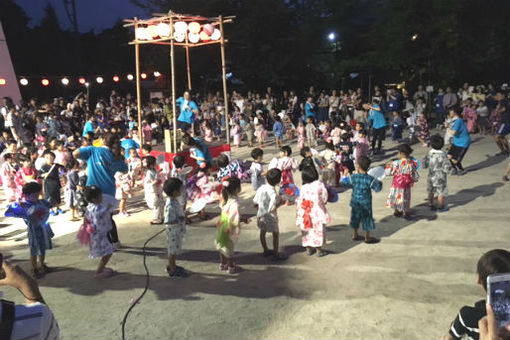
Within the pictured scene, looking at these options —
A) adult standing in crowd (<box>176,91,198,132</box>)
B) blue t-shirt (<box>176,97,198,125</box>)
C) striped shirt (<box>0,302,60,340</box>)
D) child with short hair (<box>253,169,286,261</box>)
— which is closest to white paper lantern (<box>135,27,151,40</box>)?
adult standing in crowd (<box>176,91,198,132</box>)

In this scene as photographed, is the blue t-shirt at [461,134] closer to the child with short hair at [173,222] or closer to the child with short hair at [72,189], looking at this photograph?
the child with short hair at [173,222]

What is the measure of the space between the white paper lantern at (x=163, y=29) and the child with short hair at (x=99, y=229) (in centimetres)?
603

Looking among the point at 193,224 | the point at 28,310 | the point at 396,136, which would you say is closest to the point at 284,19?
the point at 396,136

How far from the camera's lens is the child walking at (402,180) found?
7328 millimetres

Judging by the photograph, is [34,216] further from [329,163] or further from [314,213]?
[329,163]

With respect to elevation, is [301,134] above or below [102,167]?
above

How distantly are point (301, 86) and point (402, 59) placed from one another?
7.97 m

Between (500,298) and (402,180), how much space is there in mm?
5437

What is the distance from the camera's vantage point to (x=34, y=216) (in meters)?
5.69

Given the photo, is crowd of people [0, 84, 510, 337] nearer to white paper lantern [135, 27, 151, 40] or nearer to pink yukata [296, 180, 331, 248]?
pink yukata [296, 180, 331, 248]

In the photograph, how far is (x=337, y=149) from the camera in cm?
1035

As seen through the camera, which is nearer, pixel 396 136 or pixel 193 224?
pixel 193 224

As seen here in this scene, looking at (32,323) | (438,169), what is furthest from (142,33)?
(32,323)

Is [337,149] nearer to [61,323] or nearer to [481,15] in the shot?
[61,323]
